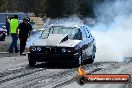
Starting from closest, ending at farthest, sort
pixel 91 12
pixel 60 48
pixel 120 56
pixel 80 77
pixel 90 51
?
pixel 80 77
pixel 60 48
pixel 90 51
pixel 120 56
pixel 91 12

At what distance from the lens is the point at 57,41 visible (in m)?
14.1

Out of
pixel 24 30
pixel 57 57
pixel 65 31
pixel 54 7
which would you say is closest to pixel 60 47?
→ pixel 57 57

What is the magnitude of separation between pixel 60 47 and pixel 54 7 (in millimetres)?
53320

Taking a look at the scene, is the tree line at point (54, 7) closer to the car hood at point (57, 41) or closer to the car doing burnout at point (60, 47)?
the car doing burnout at point (60, 47)

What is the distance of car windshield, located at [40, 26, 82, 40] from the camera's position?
14852 millimetres

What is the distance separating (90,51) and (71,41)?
180cm

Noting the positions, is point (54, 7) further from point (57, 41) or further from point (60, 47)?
point (60, 47)

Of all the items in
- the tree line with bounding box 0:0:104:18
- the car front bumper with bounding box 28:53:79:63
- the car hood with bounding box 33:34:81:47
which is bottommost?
the tree line with bounding box 0:0:104:18

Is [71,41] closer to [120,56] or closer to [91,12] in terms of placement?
[120,56]

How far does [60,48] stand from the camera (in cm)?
1377

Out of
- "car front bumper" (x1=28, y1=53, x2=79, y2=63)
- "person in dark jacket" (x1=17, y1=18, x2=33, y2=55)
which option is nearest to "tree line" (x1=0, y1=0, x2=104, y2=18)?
"person in dark jacket" (x1=17, y1=18, x2=33, y2=55)

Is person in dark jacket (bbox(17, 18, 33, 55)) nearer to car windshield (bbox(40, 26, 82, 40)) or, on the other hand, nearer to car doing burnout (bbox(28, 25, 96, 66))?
car windshield (bbox(40, 26, 82, 40))

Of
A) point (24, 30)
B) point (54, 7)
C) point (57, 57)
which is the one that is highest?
point (24, 30)


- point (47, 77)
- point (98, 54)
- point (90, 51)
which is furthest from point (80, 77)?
point (98, 54)
